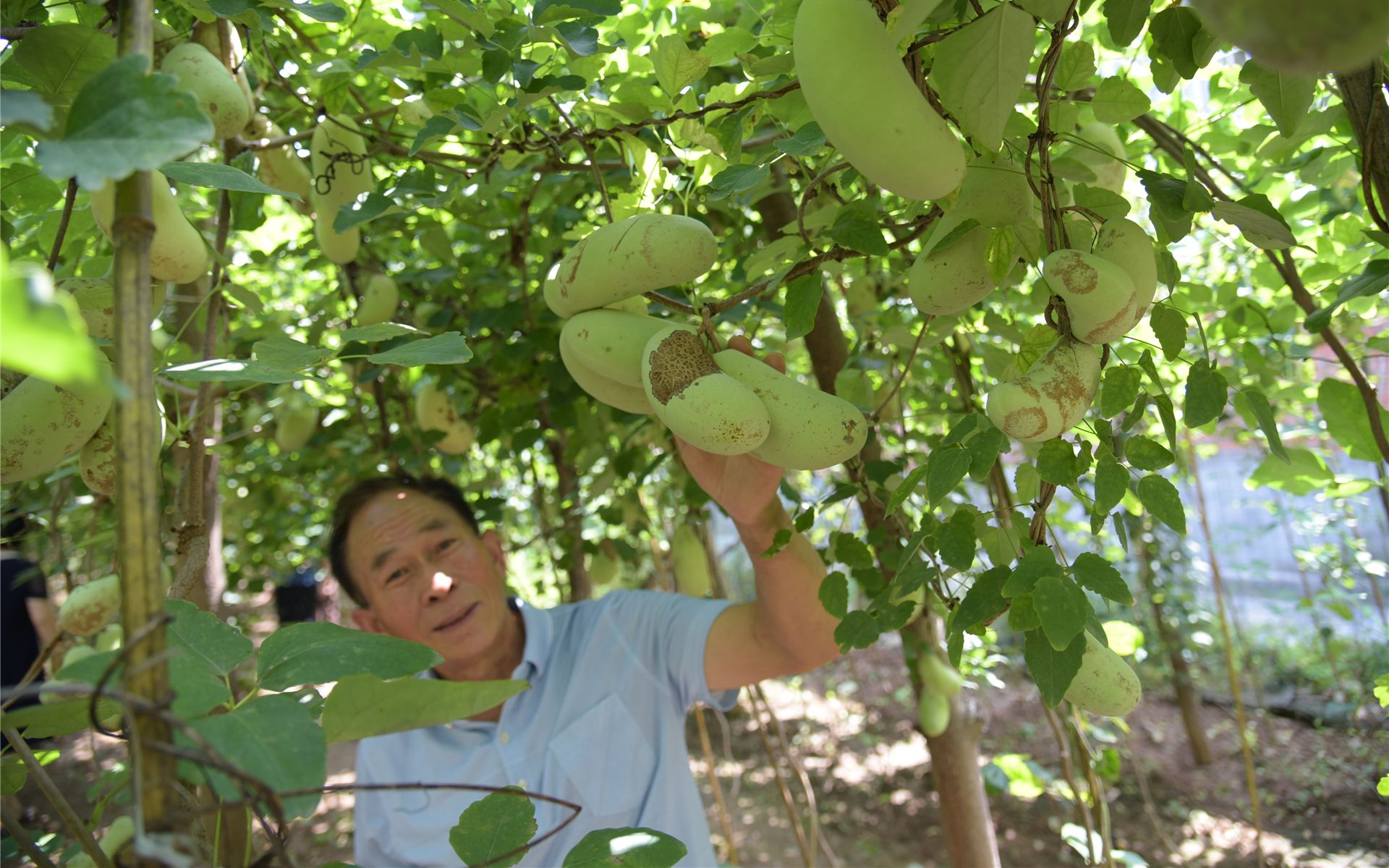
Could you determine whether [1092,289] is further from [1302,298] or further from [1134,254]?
[1302,298]

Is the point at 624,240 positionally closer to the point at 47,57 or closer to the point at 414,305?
the point at 47,57

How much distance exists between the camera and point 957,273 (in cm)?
69

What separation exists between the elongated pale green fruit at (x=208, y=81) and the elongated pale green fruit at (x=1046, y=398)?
0.73m

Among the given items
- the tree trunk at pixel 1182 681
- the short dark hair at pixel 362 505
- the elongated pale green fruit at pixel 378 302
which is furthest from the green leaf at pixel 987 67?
the tree trunk at pixel 1182 681

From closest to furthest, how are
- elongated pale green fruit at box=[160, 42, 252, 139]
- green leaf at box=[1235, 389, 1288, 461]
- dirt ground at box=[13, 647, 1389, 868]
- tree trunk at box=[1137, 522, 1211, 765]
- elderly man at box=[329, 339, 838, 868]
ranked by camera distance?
1. green leaf at box=[1235, 389, 1288, 461]
2. elongated pale green fruit at box=[160, 42, 252, 139]
3. elderly man at box=[329, 339, 838, 868]
4. dirt ground at box=[13, 647, 1389, 868]
5. tree trunk at box=[1137, 522, 1211, 765]

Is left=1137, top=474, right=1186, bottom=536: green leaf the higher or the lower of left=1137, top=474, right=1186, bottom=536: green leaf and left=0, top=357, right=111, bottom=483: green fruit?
the lower

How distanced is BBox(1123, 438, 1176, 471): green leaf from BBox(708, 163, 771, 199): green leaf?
1.20 ft

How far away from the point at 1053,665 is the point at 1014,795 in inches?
96.4

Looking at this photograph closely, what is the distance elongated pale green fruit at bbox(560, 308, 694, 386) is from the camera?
74 centimetres

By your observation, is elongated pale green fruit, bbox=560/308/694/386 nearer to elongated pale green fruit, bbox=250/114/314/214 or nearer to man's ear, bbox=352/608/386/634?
elongated pale green fruit, bbox=250/114/314/214

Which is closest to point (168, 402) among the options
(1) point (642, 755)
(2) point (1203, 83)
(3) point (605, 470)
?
(3) point (605, 470)

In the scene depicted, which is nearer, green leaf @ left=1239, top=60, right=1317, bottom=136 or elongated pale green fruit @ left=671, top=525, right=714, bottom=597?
green leaf @ left=1239, top=60, right=1317, bottom=136

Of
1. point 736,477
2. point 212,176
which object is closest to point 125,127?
point 212,176

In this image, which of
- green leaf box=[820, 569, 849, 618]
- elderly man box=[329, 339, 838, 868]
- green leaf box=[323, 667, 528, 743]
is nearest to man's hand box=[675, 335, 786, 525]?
green leaf box=[820, 569, 849, 618]
